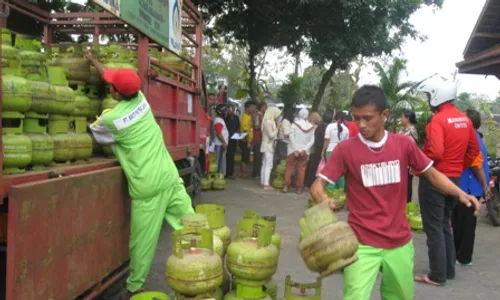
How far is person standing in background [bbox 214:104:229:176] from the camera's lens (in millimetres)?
12672

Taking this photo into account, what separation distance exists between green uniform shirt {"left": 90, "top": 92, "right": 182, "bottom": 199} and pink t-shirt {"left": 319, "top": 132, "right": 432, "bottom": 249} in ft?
5.77

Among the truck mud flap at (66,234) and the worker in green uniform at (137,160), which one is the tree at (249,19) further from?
the truck mud flap at (66,234)

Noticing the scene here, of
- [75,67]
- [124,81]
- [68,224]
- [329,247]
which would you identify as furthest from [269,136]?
[329,247]

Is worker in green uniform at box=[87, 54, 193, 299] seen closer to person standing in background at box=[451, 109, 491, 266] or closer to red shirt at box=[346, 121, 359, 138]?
person standing in background at box=[451, 109, 491, 266]

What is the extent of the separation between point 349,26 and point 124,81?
1147cm

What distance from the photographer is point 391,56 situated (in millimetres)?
16547

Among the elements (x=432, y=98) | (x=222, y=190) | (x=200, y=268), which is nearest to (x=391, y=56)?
(x=222, y=190)

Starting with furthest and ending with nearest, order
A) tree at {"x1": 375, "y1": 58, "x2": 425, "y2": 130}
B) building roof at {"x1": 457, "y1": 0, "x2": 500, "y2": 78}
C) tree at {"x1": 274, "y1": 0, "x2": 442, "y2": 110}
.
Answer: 1. tree at {"x1": 375, "y1": 58, "x2": 425, "y2": 130}
2. tree at {"x1": 274, "y1": 0, "x2": 442, "y2": 110}
3. building roof at {"x1": 457, "y1": 0, "x2": 500, "y2": 78}

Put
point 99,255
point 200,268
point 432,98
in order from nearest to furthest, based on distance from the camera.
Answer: point 200,268 < point 99,255 < point 432,98

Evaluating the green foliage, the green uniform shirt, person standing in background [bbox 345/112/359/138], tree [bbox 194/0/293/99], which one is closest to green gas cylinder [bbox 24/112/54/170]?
the green uniform shirt

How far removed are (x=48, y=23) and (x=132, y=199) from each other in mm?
3212

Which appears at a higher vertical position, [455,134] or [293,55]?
[293,55]

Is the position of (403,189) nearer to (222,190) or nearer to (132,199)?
(132,199)

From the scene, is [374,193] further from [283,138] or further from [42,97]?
[283,138]
